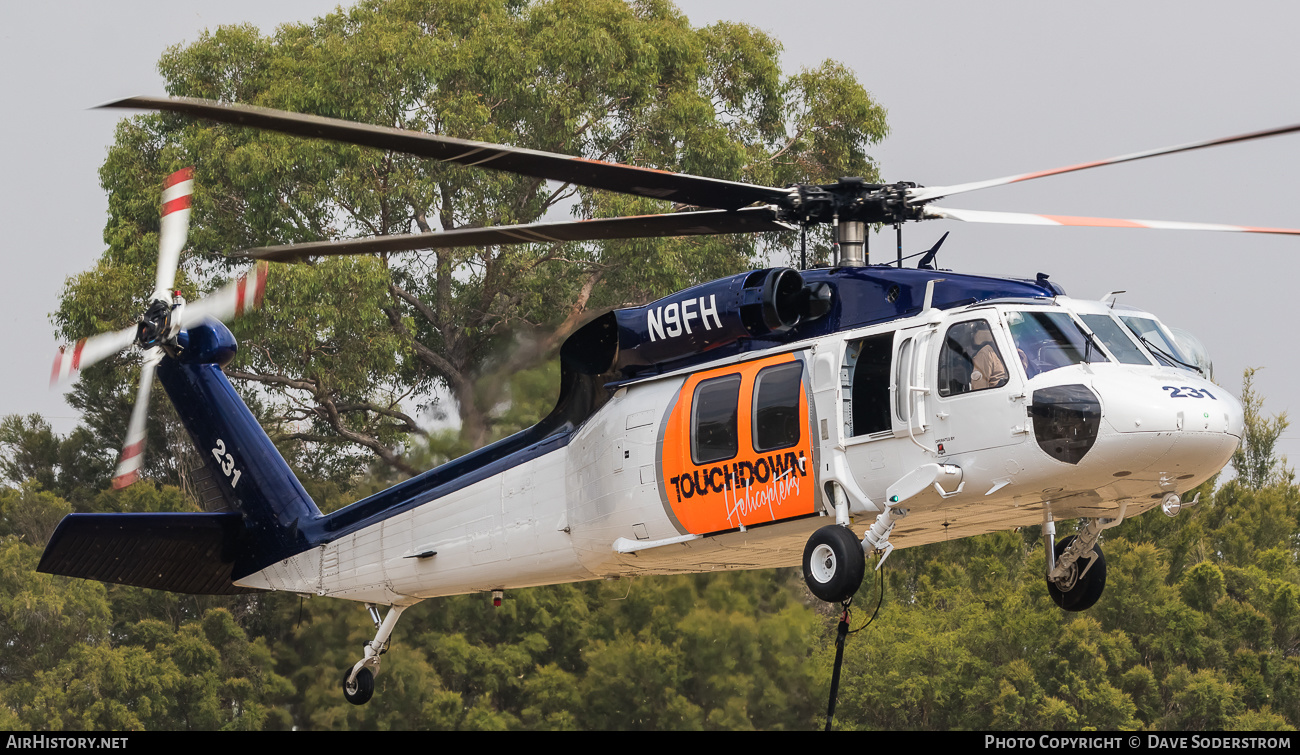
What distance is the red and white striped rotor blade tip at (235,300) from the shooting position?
43.0ft

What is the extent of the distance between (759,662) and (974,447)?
12.9 metres

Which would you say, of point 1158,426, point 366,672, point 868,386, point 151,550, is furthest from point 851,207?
point 151,550

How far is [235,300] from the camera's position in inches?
524

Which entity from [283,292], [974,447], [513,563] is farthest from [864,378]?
[283,292]

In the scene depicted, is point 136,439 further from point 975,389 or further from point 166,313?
point 975,389

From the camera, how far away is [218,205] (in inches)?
1115

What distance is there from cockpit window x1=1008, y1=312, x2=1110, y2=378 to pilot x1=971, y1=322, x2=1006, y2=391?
0.15 metres

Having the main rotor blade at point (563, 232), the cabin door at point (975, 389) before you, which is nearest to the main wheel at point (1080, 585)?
the cabin door at point (975, 389)

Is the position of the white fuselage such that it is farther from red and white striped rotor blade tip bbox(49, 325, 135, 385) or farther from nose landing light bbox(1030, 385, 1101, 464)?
red and white striped rotor blade tip bbox(49, 325, 135, 385)

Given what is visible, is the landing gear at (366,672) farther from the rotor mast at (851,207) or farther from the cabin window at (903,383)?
the cabin window at (903,383)

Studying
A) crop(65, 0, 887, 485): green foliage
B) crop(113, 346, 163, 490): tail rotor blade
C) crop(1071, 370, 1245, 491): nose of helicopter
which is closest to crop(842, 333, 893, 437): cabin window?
crop(1071, 370, 1245, 491): nose of helicopter

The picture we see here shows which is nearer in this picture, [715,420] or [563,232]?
[715,420]

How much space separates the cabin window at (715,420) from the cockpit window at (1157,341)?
2689 millimetres

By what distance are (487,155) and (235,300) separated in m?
5.17
